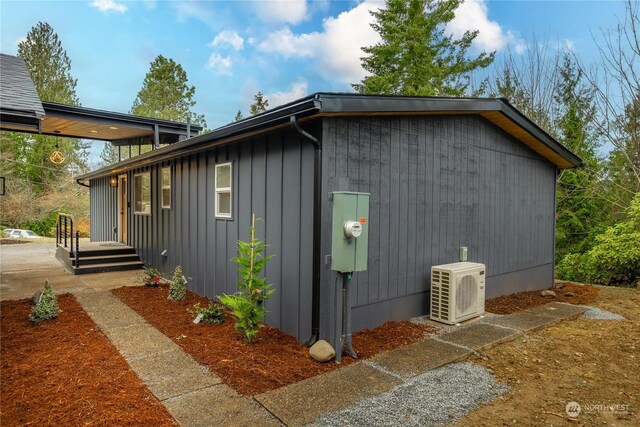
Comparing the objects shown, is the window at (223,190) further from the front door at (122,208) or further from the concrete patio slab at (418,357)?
the front door at (122,208)

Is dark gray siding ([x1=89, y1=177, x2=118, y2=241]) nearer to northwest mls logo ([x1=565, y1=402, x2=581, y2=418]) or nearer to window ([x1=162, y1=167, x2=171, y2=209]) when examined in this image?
window ([x1=162, y1=167, x2=171, y2=209])

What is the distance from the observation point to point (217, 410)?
8.39 ft

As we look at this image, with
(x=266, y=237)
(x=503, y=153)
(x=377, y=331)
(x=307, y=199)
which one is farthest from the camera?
(x=503, y=153)

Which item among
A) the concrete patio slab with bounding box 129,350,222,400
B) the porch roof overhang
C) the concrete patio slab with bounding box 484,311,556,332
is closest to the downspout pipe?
the concrete patio slab with bounding box 129,350,222,400

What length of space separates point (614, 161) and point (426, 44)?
10.1 meters

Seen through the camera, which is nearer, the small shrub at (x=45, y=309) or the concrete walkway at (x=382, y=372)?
the concrete walkway at (x=382, y=372)

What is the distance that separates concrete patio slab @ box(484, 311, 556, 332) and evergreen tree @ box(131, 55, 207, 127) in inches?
930

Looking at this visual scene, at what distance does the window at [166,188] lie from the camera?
7451 mm

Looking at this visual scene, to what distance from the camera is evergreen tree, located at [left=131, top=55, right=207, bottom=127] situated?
24078 millimetres

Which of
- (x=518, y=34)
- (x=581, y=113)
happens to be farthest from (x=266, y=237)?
(x=581, y=113)

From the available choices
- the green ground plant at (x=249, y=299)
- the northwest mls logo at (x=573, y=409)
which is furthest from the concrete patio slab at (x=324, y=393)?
the northwest mls logo at (x=573, y=409)

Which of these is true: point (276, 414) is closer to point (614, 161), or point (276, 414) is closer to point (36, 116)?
point (36, 116)

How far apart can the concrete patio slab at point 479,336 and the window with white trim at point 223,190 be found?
11.1 feet

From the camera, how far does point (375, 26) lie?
1948 centimetres
